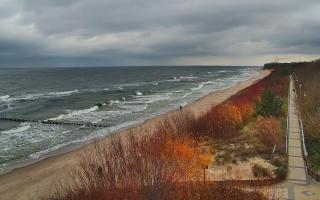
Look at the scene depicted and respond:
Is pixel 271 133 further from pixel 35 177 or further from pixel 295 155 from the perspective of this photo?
pixel 35 177

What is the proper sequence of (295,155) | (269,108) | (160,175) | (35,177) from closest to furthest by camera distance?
(160,175) < (295,155) < (35,177) < (269,108)

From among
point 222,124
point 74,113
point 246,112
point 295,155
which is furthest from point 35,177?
point 74,113

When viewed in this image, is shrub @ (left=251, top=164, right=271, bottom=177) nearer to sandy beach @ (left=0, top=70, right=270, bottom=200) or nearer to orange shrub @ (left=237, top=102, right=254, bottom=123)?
sandy beach @ (left=0, top=70, right=270, bottom=200)

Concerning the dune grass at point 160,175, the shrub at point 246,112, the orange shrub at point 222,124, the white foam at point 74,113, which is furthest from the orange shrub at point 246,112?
the white foam at point 74,113

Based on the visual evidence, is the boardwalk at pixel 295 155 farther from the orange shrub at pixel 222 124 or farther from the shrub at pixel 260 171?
the orange shrub at pixel 222 124

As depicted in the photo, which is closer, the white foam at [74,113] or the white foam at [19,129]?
the white foam at [19,129]

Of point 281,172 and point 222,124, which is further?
point 222,124

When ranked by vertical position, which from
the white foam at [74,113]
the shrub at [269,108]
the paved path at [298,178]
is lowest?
the white foam at [74,113]

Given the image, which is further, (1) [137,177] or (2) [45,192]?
(2) [45,192]

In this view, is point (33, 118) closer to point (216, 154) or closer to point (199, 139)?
point (199, 139)

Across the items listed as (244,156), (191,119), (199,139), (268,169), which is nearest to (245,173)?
(268,169)

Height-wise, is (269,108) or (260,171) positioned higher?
(269,108)
